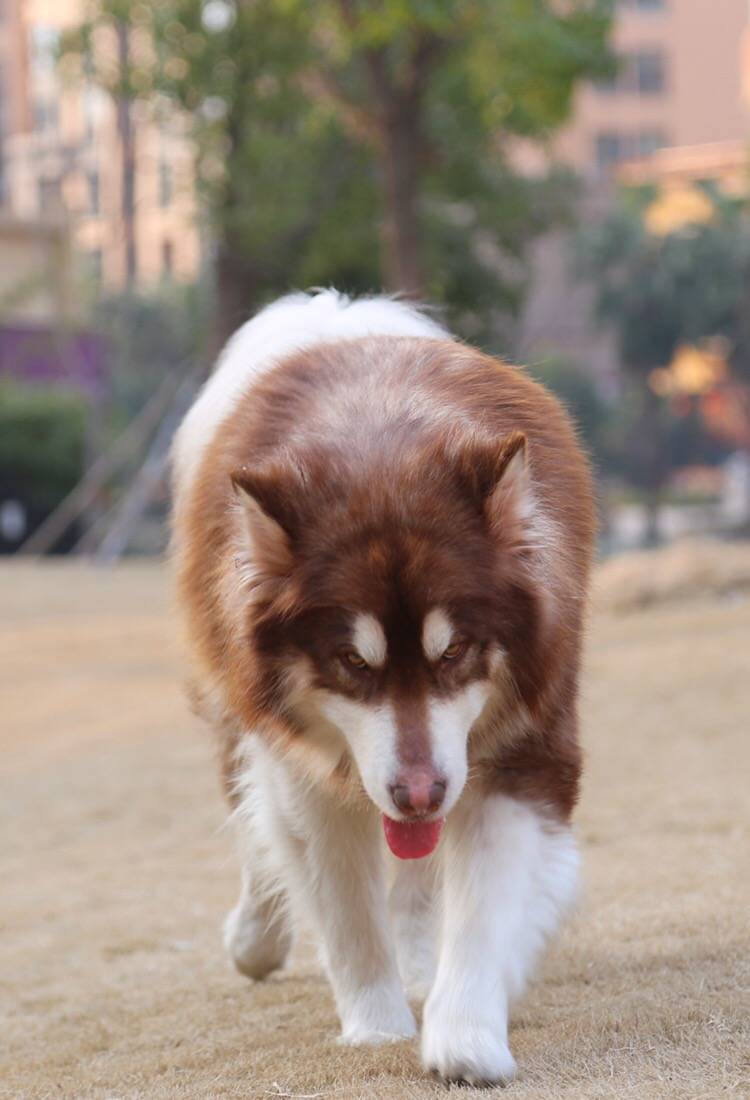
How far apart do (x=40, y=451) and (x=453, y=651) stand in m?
24.1

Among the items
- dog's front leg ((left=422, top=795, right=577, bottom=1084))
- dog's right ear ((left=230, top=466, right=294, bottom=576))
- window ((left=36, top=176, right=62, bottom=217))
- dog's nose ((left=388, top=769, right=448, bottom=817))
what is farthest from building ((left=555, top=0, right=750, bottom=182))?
dog's nose ((left=388, top=769, right=448, bottom=817))

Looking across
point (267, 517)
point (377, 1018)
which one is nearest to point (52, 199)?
point (377, 1018)

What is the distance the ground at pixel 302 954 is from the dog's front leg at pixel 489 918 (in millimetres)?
106

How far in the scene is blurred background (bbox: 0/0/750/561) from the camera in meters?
16.6

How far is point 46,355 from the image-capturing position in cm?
3169

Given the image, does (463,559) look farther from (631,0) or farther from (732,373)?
(631,0)

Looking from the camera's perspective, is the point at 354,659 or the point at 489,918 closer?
the point at 354,659

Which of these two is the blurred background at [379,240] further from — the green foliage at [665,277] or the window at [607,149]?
the window at [607,149]

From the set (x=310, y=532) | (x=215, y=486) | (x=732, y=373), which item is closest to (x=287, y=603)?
(x=310, y=532)

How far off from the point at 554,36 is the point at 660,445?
22430 millimetres

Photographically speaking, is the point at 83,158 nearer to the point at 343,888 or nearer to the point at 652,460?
the point at 652,460

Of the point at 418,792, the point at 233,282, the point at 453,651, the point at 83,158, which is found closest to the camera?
the point at 418,792

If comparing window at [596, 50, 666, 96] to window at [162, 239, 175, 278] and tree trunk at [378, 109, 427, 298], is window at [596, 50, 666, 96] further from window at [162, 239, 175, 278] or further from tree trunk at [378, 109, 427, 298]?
tree trunk at [378, 109, 427, 298]

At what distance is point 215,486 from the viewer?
403 centimetres
